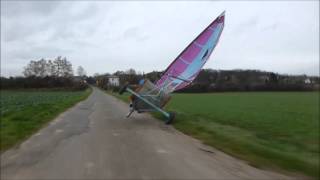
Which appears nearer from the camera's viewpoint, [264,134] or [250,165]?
[250,165]

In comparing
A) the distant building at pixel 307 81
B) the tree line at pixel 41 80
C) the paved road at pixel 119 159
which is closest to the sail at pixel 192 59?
the paved road at pixel 119 159

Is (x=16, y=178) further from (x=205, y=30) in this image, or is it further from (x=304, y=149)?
(x=205, y=30)

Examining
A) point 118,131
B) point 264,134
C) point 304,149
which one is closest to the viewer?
point 304,149

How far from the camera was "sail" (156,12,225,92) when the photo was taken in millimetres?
21188

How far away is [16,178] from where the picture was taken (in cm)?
769

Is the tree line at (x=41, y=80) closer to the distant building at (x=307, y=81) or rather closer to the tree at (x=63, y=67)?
the tree at (x=63, y=67)

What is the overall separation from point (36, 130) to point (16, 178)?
27.0 ft

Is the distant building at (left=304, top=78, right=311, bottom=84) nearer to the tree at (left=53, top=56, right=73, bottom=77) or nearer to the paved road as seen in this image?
the paved road

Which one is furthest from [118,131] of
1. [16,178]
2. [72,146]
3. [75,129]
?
[16,178]

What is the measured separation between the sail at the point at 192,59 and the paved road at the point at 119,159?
769cm

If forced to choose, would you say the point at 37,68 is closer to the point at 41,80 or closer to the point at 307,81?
the point at 41,80

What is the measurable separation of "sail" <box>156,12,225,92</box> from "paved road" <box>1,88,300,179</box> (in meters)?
7.69

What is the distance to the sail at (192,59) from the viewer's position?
2119cm

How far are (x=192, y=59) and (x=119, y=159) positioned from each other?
13.0 meters
